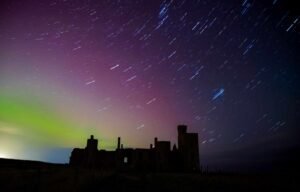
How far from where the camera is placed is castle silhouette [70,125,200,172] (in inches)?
1660

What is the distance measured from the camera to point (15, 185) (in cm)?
990

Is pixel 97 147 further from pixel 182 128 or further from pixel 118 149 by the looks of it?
pixel 182 128

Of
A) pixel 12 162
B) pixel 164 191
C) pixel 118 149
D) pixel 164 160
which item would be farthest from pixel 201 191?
pixel 118 149

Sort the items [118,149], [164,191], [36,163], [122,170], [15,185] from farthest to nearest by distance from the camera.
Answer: [118,149] → [122,170] → [164,191] → [15,185] → [36,163]

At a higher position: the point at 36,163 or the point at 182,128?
the point at 182,128

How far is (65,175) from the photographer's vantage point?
47.1ft

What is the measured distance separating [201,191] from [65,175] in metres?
8.08

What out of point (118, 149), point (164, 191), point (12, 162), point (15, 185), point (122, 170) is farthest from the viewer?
point (118, 149)

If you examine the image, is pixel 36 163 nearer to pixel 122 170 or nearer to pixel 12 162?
pixel 12 162

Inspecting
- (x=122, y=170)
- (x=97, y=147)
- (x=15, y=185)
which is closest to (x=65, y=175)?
(x=15, y=185)

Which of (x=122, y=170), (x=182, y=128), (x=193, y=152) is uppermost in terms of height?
(x=182, y=128)

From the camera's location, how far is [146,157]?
142ft

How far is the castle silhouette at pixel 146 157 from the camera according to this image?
42.2 metres

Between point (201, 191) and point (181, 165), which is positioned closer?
point (201, 191)
